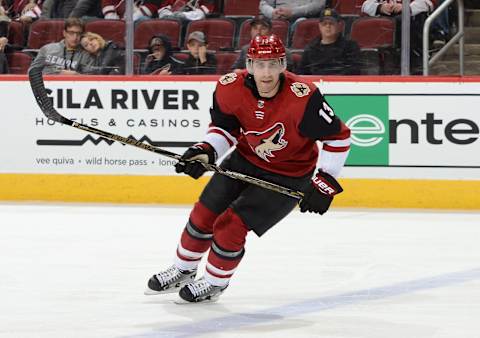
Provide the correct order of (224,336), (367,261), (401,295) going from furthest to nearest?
Result: (367,261), (401,295), (224,336)

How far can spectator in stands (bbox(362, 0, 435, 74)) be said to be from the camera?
7336 mm

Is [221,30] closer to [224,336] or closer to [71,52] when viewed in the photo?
[71,52]

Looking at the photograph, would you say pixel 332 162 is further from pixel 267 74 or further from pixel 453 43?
pixel 453 43

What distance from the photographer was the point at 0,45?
26.2 ft

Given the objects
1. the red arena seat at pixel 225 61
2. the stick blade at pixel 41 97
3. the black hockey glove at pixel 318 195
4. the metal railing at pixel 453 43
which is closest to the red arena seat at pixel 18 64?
the red arena seat at pixel 225 61

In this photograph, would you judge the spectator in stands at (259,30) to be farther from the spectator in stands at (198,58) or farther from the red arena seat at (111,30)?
the red arena seat at (111,30)

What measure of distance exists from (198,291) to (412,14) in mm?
3749

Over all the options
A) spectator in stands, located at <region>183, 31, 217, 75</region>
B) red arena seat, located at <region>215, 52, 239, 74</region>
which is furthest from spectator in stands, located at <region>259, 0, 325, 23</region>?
spectator in stands, located at <region>183, 31, 217, 75</region>

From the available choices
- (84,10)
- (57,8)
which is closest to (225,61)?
(84,10)

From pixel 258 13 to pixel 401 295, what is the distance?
11.6ft

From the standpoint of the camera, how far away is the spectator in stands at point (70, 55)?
307 inches

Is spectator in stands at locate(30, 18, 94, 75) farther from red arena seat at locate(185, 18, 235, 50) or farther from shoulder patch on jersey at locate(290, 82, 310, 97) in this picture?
shoulder patch on jersey at locate(290, 82, 310, 97)

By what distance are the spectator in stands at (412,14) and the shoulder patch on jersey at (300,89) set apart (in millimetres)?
3423

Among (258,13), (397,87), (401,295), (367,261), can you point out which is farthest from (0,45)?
(401,295)
